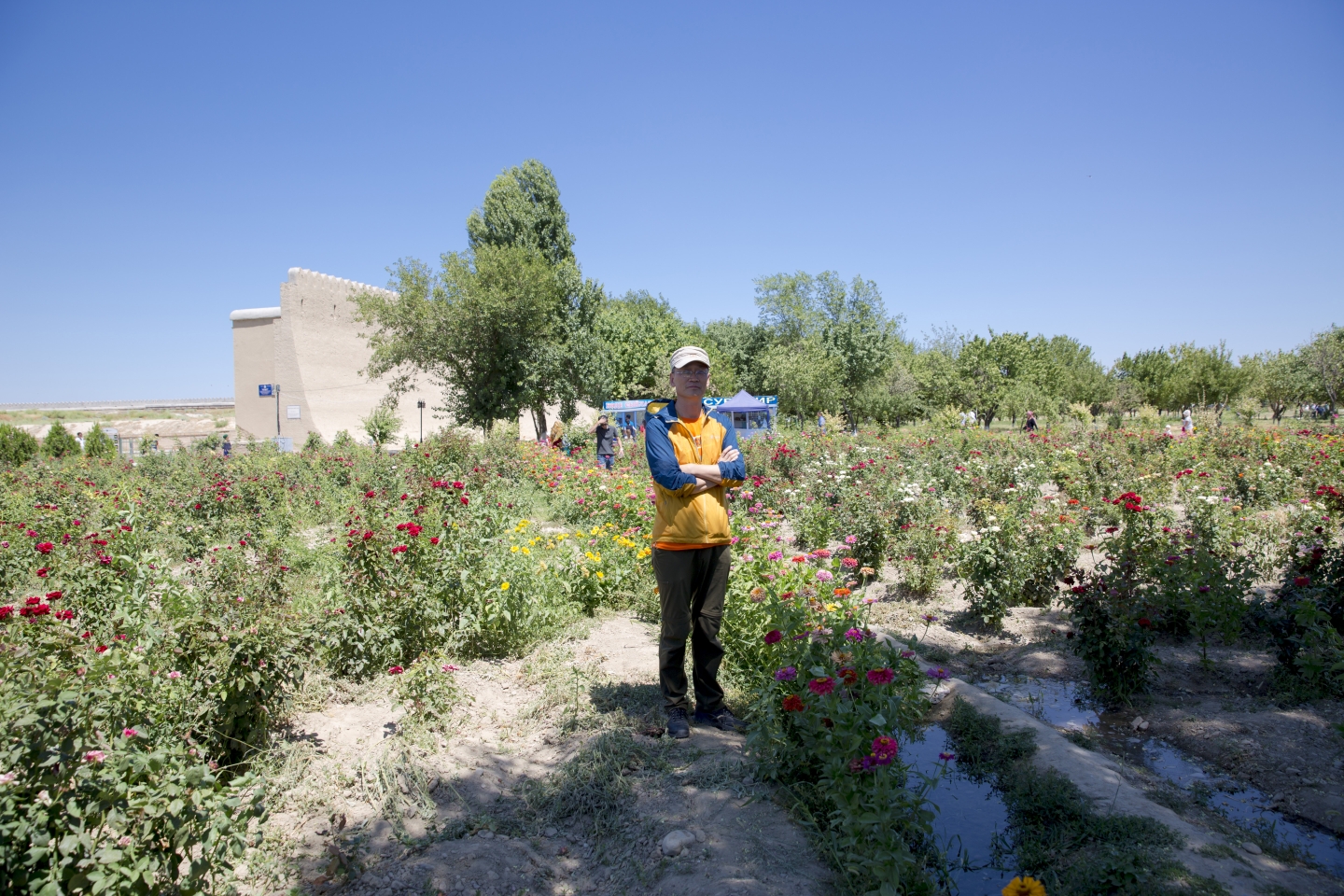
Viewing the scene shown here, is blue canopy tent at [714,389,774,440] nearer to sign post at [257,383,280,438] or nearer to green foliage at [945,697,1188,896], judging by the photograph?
sign post at [257,383,280,438]

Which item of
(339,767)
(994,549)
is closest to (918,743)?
(994,549)

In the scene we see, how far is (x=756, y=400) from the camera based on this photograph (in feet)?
92.6

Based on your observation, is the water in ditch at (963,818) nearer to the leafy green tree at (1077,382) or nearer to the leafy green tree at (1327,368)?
the leafy green tree at (1327,368)

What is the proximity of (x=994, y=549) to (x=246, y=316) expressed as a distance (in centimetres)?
3109

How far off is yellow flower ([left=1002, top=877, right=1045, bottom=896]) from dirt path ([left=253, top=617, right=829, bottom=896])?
2.13ft

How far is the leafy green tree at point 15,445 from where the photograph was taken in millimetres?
16422

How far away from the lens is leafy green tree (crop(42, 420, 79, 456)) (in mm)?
17609

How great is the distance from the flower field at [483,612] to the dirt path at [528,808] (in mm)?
188

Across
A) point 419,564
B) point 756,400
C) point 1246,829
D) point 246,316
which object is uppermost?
point 246,316

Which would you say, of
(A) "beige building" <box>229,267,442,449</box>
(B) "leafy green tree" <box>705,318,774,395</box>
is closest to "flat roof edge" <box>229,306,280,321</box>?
(A) "beige building" <box>229,267,442,449</box>

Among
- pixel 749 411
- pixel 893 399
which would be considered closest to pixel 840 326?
pixel 893 399

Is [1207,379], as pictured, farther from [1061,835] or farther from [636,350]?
[1061,835]

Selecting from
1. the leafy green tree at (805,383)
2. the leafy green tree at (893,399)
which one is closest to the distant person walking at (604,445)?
the leafy green tree at (805,383)

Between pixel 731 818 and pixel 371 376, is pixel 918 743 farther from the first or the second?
pixel 371 376
